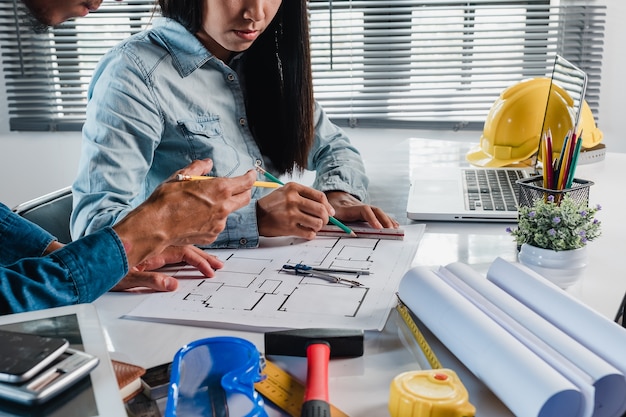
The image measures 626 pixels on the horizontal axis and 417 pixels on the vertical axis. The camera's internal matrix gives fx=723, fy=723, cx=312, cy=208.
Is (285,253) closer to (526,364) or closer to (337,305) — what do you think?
(337,305)

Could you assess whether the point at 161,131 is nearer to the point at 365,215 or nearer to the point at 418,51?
the point at 365,215

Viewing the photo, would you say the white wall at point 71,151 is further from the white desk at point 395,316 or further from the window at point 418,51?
the white desk at point 395,316

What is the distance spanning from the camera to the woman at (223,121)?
1276 millimetres

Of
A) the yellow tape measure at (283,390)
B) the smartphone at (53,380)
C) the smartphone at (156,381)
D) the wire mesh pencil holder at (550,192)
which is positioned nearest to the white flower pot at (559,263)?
the wire mesh pencil holder at (550,192)

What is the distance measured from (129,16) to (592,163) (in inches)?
79.0

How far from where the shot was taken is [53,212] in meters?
1.40

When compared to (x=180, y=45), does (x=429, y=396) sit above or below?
below

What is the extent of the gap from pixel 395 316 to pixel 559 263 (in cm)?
28

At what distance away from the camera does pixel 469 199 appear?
1.50 m

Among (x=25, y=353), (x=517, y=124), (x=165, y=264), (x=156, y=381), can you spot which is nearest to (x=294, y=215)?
(x=165, y=264)

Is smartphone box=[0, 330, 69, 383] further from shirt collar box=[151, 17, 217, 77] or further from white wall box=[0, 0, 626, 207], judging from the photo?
white wall box=[0, 0, 626, 207]

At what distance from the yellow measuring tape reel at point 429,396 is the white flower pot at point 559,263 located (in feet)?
1.43

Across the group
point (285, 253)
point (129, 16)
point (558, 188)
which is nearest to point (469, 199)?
point (558, 188)

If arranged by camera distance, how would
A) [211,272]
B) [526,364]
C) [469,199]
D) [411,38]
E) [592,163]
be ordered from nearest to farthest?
[526,364], [211,272], [469,199], [592,163], [411,38]
